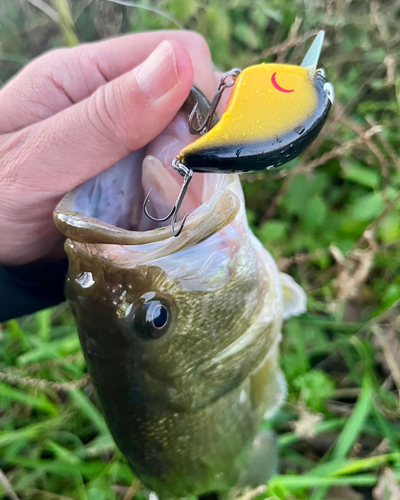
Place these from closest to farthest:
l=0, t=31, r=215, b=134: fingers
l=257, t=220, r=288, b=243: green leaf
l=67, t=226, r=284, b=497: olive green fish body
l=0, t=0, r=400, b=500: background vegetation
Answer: l=67, t=226, r=284, b=497: olive green fish body < l=0, t=31, r=215, b=134: fingers < l=0, t=0, r=400, b=500: background vegetation < l=257, t=220, r=288, b=243: green leaf

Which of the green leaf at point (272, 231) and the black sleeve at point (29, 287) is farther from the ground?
the black sleeve at point (29, 287)

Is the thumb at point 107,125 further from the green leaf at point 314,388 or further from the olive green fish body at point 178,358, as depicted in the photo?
the green leaf at point 314,388

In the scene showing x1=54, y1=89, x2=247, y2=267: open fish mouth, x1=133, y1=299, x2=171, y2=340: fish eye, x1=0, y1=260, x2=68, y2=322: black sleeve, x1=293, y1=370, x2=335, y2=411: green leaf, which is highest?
x1=54, y1=89, x2=247, y2=267: open fish mouth

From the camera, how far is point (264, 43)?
2.11m

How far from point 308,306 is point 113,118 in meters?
1.31

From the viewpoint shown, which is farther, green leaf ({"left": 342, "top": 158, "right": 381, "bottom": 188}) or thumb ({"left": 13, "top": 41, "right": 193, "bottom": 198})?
green leaf ({"left": 342, "top": 158, "right": 381, "bottom": 188})

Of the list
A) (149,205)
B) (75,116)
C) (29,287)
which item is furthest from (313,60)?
(29,287)

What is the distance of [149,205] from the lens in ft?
3.01

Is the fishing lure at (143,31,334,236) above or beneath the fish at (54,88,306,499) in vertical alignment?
above

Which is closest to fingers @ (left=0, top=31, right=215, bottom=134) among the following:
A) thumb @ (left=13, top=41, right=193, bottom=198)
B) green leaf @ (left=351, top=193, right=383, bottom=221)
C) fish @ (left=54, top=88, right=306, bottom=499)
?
thumb @ (left=13, top=41, right=193, bottom=198)

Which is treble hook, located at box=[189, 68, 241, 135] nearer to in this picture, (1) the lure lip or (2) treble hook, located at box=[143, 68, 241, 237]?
(2) treble hook, located at box=[143, 68, 241, 237]

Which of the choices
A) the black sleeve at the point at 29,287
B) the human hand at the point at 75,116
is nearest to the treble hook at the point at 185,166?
the human hand at the point at 75,116

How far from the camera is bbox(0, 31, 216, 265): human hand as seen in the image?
854 mm

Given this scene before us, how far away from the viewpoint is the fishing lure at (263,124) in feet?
1.81
